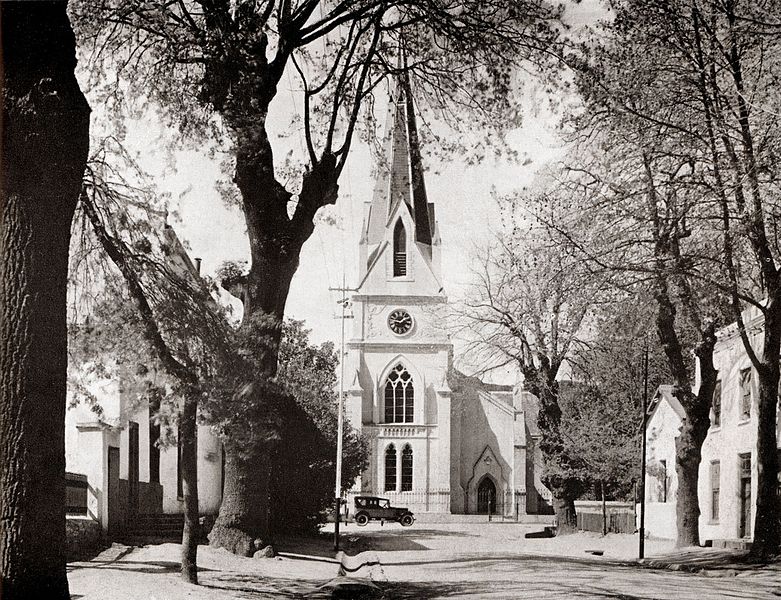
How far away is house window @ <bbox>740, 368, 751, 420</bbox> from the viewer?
24016 mm

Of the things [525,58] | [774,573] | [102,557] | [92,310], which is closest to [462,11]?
[525,58]

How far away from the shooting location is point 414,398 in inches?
2415

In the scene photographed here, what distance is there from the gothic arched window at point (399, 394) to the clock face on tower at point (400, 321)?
2.16 m

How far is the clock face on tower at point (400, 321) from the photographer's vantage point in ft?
200

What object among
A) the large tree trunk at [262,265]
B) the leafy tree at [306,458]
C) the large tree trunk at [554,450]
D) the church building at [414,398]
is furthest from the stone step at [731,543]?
the church building at [414,398]

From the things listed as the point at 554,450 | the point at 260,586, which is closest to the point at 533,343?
the point at 554,450

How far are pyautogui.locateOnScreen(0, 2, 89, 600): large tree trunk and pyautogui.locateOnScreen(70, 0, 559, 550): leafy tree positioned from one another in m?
3.30

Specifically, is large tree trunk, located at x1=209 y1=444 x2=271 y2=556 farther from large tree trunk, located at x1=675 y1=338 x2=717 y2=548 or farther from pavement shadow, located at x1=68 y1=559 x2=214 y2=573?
large tree trunk, located at x1=675 y1=338 x2=717 y2=548

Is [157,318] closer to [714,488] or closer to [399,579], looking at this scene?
[399,579]

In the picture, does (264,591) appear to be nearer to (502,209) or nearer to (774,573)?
(774,573)

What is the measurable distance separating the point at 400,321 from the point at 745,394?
37.7 metres

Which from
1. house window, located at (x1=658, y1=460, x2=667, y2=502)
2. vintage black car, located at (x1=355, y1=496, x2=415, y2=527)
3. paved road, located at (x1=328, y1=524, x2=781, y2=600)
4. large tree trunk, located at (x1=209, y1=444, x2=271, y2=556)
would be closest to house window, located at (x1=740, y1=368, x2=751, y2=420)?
paved road, located at (x1=328, y1=524, x2=781, y2=600)

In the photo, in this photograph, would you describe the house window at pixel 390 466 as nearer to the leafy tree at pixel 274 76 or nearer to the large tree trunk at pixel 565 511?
the large tree trunk at pixel 565 511

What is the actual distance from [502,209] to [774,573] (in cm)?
1309
